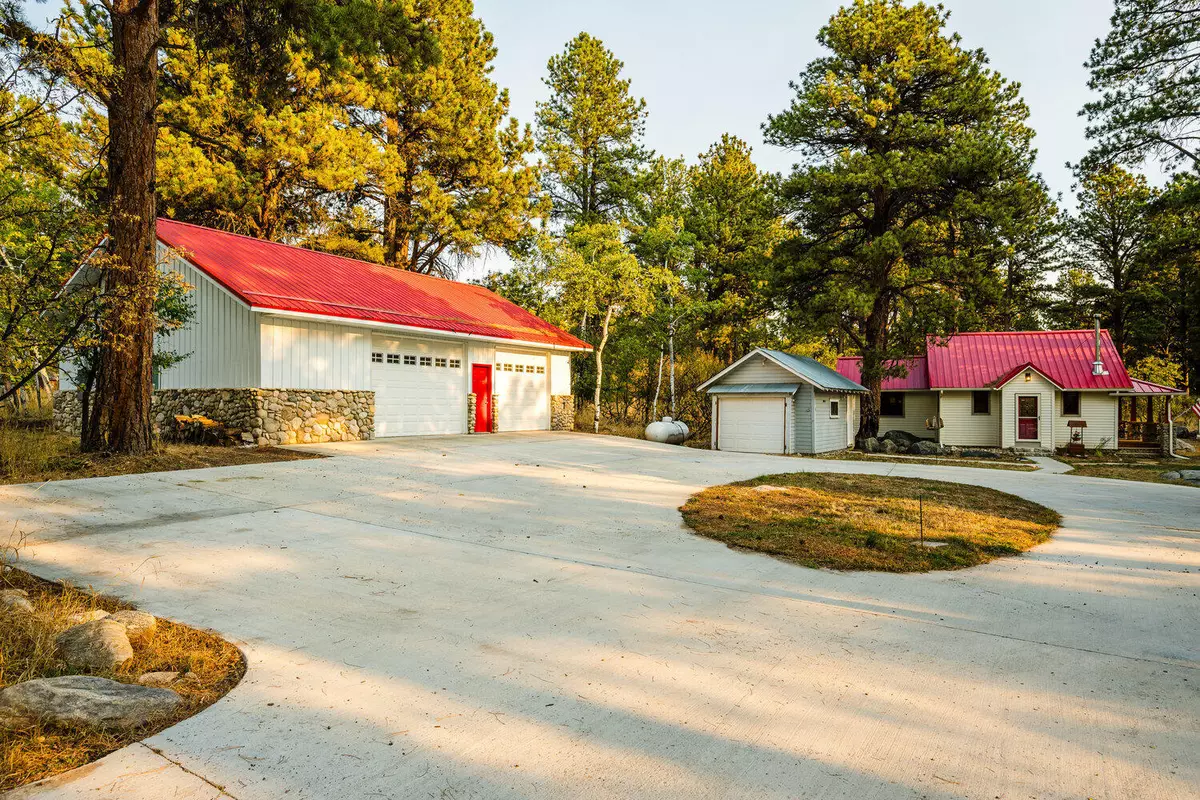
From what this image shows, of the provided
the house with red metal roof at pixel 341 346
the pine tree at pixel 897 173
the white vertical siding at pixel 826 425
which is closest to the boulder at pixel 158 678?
the house with red metal roof at pixel 341 346

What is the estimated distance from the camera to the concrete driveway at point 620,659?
2.75 m

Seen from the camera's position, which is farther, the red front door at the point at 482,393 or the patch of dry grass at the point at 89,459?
the red front door at the point at 482,393

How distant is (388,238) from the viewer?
1106 inches

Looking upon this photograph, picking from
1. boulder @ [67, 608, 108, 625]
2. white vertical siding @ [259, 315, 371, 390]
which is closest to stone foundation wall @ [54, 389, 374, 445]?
white vertical siding @ [259, 315, 371, 390]

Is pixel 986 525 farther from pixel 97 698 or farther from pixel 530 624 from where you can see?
pixel 97 698

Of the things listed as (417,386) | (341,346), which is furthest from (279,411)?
(417,386)

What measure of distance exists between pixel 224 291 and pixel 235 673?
1371cm

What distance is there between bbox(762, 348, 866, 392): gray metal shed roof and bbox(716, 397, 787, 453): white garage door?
1.17m

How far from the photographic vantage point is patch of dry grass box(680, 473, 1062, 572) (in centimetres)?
659

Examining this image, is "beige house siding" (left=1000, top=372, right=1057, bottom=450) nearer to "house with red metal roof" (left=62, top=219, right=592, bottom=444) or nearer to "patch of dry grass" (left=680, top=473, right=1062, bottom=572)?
"patch of dry grass" (left=680, top=473, right=1062, bottom=572)

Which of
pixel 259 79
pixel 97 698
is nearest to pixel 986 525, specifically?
pixel 97 698

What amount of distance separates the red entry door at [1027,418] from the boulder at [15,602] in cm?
2781

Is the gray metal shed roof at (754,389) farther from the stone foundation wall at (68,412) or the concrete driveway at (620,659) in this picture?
the stone foundation wall at (68,412)

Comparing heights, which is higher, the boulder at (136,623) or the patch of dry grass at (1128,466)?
the boulder at (136,623)
